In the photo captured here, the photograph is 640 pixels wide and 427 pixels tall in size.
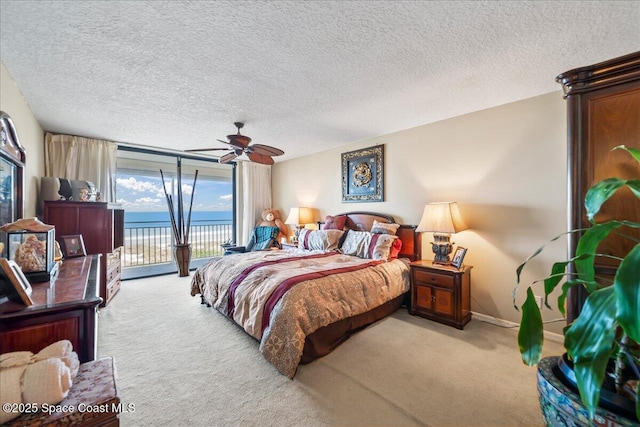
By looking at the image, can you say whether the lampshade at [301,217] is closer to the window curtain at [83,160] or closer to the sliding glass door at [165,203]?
the sliding glass door at [165,203]

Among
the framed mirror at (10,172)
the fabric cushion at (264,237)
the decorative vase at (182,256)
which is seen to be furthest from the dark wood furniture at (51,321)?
the decorative vase at (182,256)

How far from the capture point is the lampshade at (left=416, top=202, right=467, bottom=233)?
2801 millimetres

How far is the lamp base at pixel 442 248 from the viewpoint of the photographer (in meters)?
2.98

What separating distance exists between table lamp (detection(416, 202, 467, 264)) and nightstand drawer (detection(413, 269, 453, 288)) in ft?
0.75

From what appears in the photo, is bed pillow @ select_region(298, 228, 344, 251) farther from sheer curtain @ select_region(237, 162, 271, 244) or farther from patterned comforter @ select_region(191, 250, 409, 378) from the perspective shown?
sheer curtain @ select_region(237, 162, 271, 244)

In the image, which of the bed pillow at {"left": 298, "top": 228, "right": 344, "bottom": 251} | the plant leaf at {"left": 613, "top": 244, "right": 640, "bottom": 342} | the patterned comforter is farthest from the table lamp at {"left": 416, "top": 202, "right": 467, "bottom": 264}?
the plant leaf at {"left": 613, "top": 244, "right": 640, "bottom": 342}

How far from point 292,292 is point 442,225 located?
1837 millimetres

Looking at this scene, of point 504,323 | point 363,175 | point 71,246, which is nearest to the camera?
point 71,246

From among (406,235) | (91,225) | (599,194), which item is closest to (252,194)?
(91,225)

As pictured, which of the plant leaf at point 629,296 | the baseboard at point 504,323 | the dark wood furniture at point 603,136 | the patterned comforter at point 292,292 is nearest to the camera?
the plant leaf at point 629,296

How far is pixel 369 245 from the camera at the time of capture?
11.0 feet

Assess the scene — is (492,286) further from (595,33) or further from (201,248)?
(201,248)

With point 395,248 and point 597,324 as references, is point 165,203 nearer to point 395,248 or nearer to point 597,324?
point 395,248

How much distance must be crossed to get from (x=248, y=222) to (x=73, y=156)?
3006mm
